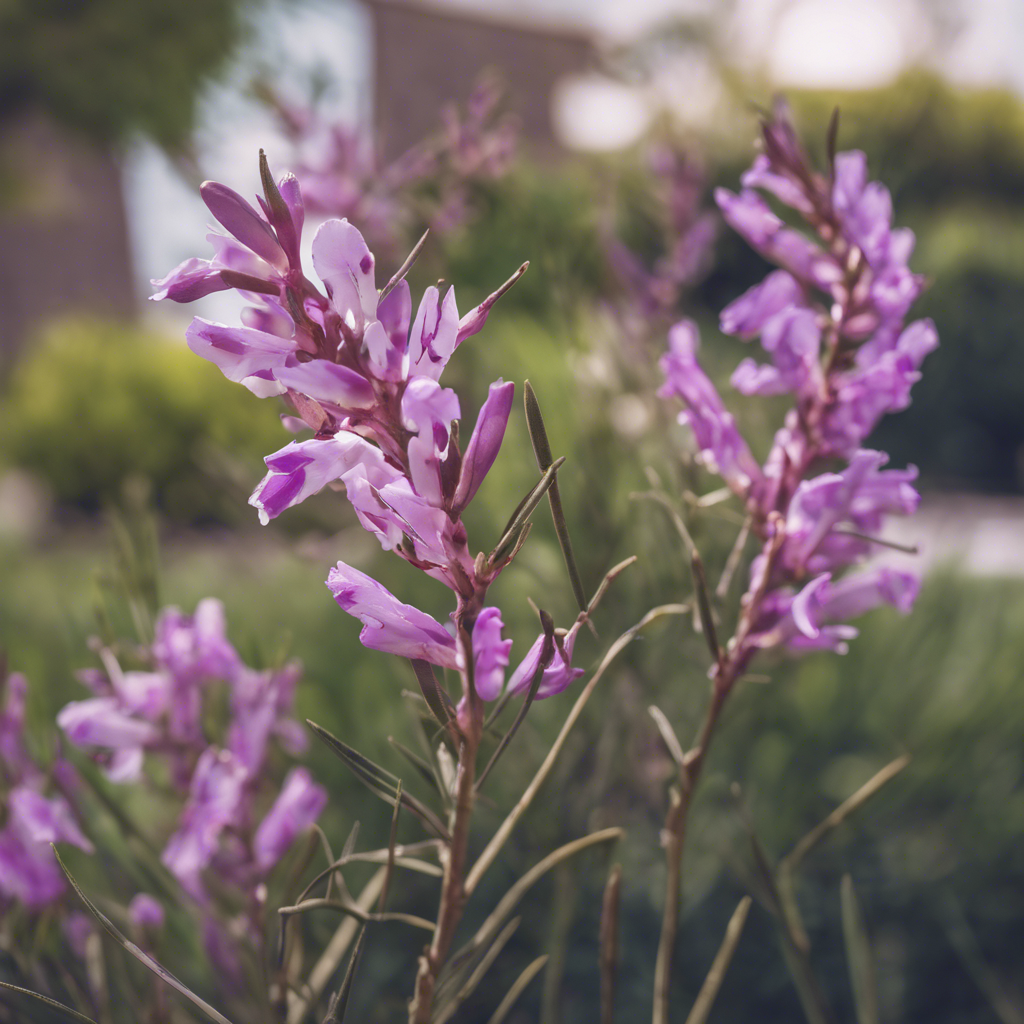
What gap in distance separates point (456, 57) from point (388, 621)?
28.9 feet

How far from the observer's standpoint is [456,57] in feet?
26.0

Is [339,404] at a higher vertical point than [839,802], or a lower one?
higher

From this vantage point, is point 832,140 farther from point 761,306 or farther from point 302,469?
point 302,469

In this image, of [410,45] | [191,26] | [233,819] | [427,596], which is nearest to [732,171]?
[427,596]

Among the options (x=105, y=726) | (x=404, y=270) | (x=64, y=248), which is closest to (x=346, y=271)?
(x=404, y=270)

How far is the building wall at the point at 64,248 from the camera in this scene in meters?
7.00

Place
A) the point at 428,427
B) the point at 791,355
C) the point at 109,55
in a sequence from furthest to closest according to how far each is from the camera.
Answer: the point at 109,55
the point at 791,355
the point at 428,427

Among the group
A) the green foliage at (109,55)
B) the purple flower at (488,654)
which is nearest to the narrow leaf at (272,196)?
the purple flower at (488,654)

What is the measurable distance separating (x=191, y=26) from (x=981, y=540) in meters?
5.73

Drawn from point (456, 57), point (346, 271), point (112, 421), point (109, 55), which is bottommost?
point (112, 421)

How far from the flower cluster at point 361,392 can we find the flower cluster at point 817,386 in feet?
0.33

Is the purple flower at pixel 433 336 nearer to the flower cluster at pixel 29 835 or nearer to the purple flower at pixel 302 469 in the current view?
the purple flower at pixel 302 469

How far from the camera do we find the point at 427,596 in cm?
86

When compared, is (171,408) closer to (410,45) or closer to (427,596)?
(427,596)
